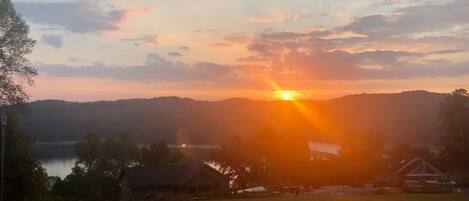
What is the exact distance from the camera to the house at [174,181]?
218 feet

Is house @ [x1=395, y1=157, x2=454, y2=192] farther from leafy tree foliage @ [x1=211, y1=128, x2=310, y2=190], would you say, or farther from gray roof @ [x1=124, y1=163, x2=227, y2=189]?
gray roof @ [x1=124, y1=163, x2=227, y2=189]

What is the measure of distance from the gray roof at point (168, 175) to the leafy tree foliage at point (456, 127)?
90.0ft

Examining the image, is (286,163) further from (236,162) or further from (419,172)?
(419,172)

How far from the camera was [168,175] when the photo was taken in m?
68.3

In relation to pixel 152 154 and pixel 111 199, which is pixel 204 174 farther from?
pixel 152 154

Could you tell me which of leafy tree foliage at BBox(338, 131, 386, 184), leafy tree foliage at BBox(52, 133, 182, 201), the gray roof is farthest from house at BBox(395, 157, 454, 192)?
leafy tree foliage at BBox(52, 133, 182, 201)

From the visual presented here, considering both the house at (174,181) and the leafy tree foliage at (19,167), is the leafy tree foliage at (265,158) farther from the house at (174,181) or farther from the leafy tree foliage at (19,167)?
the leafy tree foliage at (19,167)

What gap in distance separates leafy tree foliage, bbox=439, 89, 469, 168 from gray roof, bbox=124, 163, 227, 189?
2744 centimetres

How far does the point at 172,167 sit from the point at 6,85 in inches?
1666

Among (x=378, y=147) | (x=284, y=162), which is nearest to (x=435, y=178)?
(x=284, y=162)

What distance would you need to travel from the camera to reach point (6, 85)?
28.4 m

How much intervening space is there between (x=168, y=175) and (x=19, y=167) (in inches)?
1444

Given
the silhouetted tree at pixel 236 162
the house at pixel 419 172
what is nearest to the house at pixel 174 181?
the silhouetted tree at pixel 236 162

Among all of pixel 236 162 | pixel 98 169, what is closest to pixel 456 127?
pixel 236 162
